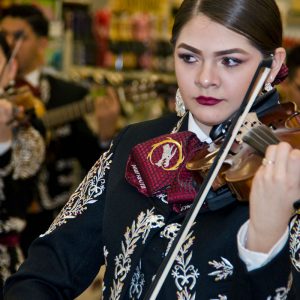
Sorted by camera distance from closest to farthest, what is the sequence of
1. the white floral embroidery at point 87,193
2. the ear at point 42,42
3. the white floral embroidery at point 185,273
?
1. the white floral embroidery at point 185,273
2. the white floral embroidery at point 87,193
3. the ear at point 42,42

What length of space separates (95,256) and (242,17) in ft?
1.89

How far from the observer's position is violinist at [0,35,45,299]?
3045 millimetres

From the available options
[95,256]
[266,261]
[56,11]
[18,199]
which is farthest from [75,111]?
[266,261]

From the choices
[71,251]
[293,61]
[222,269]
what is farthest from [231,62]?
[293,61]

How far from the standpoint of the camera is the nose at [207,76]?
1695 mm

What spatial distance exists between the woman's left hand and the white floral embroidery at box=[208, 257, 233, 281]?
0.16 metres

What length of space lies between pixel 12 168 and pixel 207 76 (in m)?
1.62

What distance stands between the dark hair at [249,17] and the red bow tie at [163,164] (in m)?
0.24

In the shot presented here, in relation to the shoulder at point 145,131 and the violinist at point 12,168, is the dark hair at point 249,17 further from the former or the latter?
the violinist at point 12,168

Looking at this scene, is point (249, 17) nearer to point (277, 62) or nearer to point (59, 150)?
point (277, 62)

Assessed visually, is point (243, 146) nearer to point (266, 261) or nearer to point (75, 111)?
point (266, 261)

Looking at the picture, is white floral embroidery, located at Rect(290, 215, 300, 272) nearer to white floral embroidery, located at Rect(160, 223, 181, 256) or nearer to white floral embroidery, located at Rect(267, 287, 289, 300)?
white floral embroidery, located at Rect(267, 287, 289, 300)

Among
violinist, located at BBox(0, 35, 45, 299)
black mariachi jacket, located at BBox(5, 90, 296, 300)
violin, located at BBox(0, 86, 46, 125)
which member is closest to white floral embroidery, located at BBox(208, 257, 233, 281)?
black mariachi jacket, located at BBox(5, 90, 296, 300)

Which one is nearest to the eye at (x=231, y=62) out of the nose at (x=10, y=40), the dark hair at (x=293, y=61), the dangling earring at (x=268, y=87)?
the dangling earring at (x=268, y=87)
